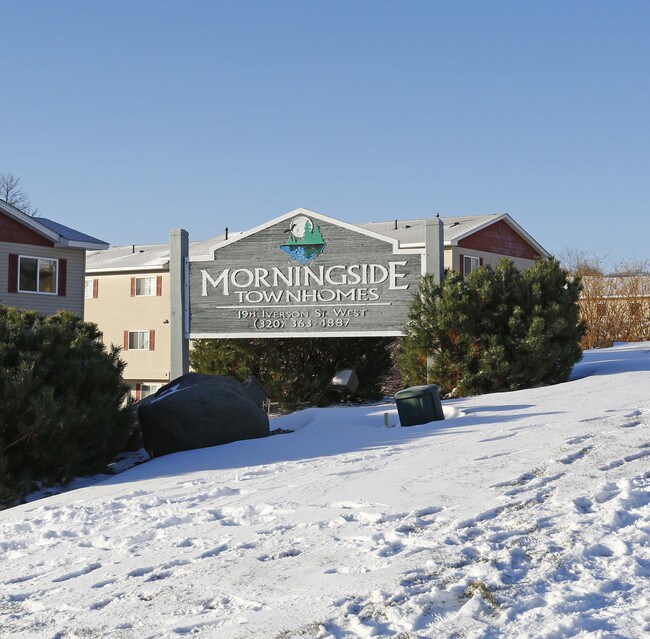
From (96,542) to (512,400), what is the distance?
744cm

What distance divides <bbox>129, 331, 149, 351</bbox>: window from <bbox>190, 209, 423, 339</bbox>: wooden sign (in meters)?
20.3

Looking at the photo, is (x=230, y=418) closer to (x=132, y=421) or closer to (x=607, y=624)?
(x=132, y=421)

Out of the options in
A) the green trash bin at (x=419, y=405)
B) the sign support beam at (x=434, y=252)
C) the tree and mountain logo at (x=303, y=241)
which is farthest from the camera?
the tree and mountain logo at (x=303, y=241)

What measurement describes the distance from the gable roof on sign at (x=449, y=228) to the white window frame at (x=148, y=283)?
945cm

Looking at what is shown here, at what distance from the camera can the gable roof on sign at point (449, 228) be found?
30933 mm

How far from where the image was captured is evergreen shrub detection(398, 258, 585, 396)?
47.0ft

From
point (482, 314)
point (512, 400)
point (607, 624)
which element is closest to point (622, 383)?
point (512, 400)

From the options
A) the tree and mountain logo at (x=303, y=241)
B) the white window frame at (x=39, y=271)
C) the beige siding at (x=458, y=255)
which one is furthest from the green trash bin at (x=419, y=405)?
the beige siding at (x=458, y=255)

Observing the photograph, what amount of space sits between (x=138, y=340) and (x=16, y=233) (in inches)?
517

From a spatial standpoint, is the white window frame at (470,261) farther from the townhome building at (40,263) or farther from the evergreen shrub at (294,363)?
the evergreen shrub at (294,363)

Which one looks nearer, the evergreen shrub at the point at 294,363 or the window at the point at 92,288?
the evergreen shrub at the point at 294,363

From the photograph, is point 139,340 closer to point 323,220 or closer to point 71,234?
point 71,234

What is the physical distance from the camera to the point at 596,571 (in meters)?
5.09

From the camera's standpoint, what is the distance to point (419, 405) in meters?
11.4
